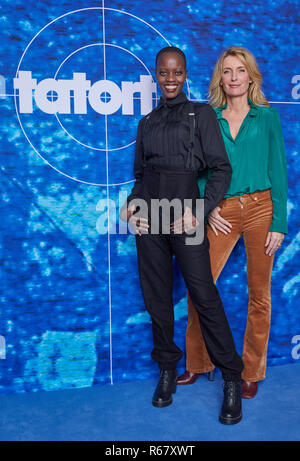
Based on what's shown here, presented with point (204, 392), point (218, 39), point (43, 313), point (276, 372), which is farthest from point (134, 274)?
point (218, 39)

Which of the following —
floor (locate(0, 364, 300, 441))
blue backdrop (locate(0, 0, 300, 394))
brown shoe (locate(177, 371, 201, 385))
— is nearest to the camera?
floor (locate(0, 364, 300, 441))

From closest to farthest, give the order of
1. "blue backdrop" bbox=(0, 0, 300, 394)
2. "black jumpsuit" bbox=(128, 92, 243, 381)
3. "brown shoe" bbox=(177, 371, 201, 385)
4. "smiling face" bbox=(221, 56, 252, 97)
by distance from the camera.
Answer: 1. "black jumpsuit" bbox=(128, 92, 243, 381)
2. "smiling face" bbox=(221, 56, 252, 97)
3. "blue backdrop" bbox=(0, 0, 300, 394)
4. "brown shoe" bbox=(177, 371, 201, 385)

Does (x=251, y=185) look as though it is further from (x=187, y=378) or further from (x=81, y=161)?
(x=187, y=378)

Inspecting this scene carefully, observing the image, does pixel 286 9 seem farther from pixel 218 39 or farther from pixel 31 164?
pixel 31 164

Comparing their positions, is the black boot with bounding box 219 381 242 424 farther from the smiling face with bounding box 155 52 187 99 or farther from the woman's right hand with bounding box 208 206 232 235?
the smiling face with bounding box 155 52 187 99

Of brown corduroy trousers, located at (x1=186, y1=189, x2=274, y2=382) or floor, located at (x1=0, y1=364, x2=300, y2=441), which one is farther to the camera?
brown corduroy trousers, located at (x1=186, y1=189, x2=274, y2=382)

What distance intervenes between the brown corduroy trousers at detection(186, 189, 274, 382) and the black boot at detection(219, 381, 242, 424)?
23cm

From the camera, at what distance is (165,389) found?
77.5 inches

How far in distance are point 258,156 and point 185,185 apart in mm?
352

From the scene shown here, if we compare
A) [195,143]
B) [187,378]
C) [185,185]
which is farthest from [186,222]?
[187,378]

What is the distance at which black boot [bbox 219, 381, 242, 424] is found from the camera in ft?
5.84

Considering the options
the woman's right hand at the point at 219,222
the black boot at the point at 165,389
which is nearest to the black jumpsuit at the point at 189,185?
the woman's right hand at the point at 219,222

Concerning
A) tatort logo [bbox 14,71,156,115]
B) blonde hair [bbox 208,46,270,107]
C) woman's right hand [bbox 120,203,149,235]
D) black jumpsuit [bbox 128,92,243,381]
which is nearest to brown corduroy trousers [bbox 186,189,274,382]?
black jumpsuit [bbox 128,92,243,381]

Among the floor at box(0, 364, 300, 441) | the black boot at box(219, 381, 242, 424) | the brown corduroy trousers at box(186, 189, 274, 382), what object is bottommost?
the floor at box(0, 364, 300, 441)
